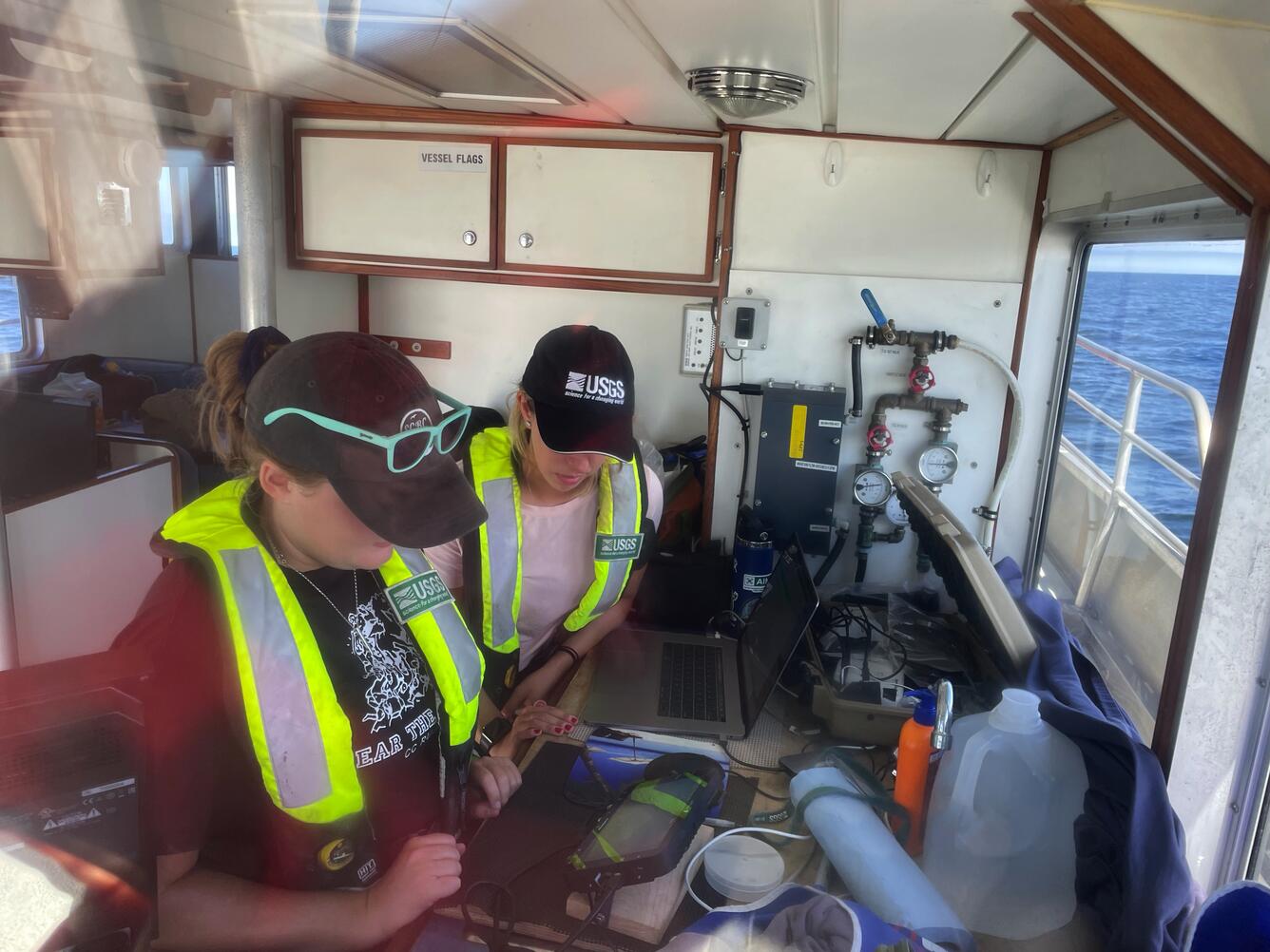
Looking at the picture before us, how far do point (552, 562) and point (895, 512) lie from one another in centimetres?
138

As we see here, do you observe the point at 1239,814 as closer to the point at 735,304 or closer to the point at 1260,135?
the point at 1260,135

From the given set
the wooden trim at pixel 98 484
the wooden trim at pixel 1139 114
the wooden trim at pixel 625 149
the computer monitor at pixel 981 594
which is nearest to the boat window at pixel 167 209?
the wooden trim at pixel 98 484

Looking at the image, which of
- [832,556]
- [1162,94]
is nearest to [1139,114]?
[1162,94]

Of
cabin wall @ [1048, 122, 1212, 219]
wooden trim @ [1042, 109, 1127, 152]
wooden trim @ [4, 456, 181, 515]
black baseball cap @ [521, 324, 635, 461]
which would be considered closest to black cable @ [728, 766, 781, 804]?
black baseball cap @ [521, 324, 635, 461]

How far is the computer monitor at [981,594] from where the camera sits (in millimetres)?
1605

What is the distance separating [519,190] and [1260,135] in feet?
8.05

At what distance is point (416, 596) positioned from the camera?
1429mm

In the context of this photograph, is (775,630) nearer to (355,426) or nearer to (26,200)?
(355,426)

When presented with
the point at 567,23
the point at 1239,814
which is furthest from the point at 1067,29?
the point at 1239,814

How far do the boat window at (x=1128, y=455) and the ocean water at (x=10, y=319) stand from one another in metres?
5.31

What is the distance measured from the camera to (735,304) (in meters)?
2.84

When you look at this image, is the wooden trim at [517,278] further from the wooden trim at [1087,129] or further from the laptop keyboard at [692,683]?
the laptop keyboard at [692,683]

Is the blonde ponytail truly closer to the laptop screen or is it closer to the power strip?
the laptop screen

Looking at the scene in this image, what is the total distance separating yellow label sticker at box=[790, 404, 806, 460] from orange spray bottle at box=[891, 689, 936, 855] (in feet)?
4.85
